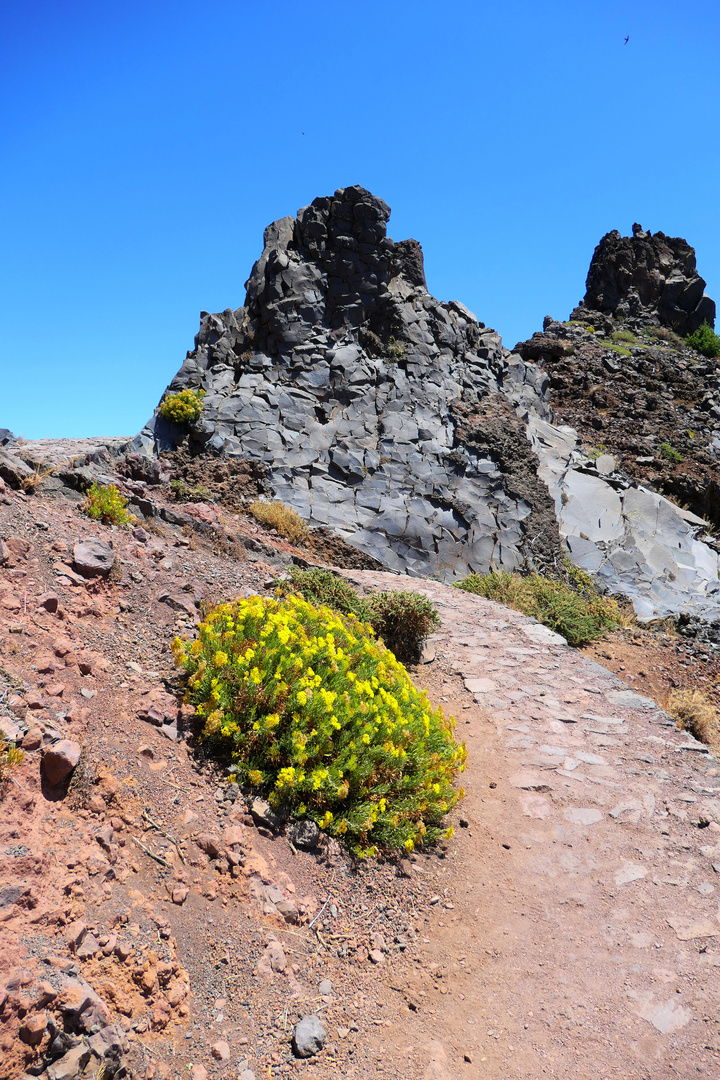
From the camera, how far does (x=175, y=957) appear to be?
3.31 meters

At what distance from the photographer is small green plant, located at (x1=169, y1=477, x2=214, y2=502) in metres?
12.6

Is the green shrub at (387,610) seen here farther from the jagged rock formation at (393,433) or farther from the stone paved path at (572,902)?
the jagged rock formation at (393,433)

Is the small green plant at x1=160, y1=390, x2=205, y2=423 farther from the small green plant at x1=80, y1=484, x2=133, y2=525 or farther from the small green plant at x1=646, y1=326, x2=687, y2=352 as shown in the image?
the small green plant at x1=646, y1=326, x2=687, y2=352

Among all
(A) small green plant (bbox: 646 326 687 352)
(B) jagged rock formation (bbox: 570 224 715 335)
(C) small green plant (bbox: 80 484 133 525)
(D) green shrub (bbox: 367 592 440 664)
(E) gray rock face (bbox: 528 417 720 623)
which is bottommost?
(D) green shrub (bbox: 367 592 440 664)

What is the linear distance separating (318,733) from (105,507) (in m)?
4.47

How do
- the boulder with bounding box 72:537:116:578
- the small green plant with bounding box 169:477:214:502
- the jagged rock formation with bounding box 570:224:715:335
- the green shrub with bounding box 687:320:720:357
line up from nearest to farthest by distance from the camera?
the boulder with bounding box 72:537:116:578
the small green plant with bounding box 169:477:214:502
the green shrub with bounding box 687:320:720:357
the jagged rock formation with bounding box 570:224:715:335

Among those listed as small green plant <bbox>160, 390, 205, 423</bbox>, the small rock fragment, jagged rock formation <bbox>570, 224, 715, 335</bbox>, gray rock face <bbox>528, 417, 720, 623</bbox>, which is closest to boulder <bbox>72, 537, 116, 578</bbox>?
the small rock fragment

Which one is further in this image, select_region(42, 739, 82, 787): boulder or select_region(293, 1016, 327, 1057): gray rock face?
select_region(42, 739, 82, 787): boulder

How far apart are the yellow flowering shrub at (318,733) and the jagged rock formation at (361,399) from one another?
863cm

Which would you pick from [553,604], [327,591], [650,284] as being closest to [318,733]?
[327,591]

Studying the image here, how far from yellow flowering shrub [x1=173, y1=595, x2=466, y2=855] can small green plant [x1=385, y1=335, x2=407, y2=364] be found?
43.0ft

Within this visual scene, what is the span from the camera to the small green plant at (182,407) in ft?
48.8

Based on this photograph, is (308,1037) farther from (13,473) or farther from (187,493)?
(187,493)

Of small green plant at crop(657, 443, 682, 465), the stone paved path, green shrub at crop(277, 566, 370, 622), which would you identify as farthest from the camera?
small green plant at crop(657, 443, 682, 465)
